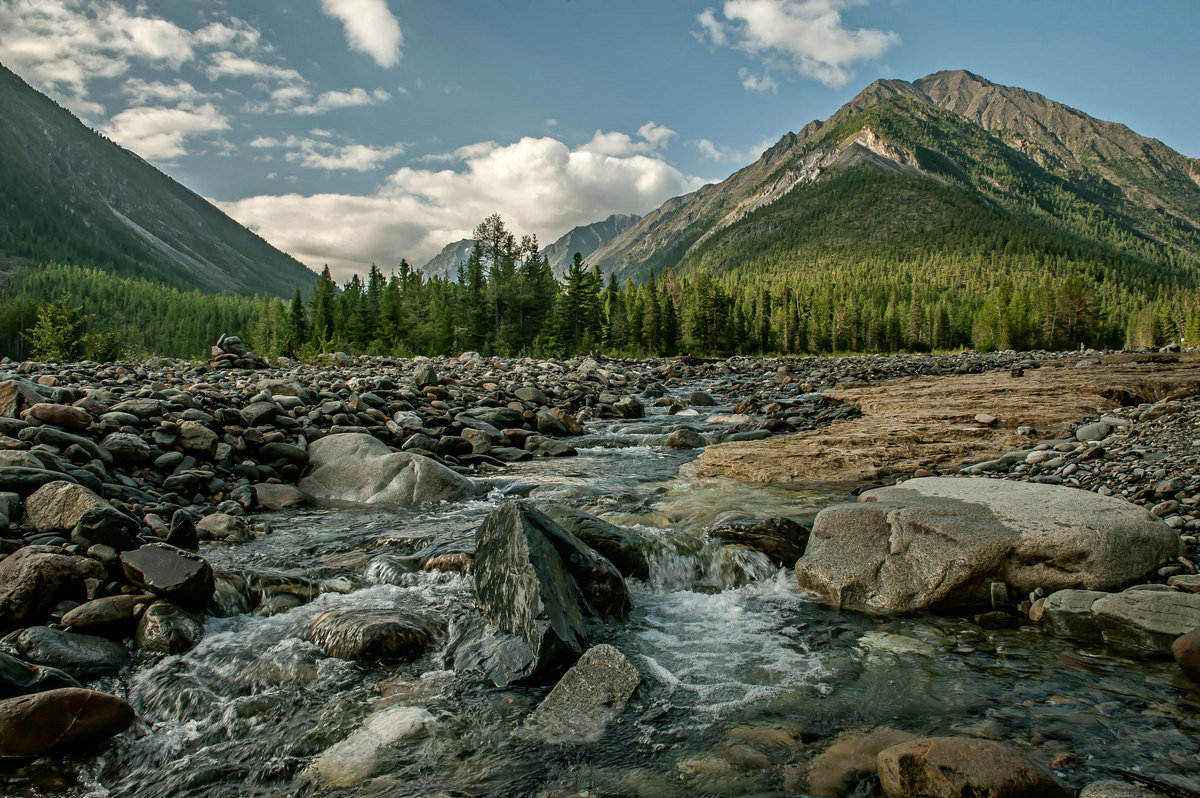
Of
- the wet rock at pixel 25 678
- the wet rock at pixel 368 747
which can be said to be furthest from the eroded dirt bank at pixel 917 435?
the wet rock at pixel 25 678

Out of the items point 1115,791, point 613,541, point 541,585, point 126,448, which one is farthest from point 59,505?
point 1115,791

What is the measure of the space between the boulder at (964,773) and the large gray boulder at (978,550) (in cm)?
244

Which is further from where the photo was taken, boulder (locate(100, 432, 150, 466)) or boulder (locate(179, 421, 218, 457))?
boulder (locate(179, 421, 218, 457))

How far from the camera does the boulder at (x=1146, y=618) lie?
13.7 feet

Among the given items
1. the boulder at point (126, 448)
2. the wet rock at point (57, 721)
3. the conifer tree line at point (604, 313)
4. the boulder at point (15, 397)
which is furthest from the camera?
the conifer tree line at point (604, 313)

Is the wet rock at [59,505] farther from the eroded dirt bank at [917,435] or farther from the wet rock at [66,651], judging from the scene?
the eroded dirt bank at [917,435]

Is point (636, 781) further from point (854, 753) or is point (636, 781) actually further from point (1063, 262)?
point (1063, 262)

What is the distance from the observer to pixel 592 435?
604 inches

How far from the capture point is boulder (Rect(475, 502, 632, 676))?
169 inches

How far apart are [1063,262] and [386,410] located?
200752 millimetres

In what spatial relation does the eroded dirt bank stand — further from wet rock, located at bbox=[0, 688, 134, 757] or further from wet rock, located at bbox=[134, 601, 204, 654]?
wet rock, located at bbox=[0, 688, 134, 757]

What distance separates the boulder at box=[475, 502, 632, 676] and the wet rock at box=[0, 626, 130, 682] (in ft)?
8.62

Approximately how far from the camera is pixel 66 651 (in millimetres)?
3918

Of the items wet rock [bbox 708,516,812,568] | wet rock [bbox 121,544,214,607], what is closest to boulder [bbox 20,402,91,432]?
wet rock [bbox 121,544,214,607]
